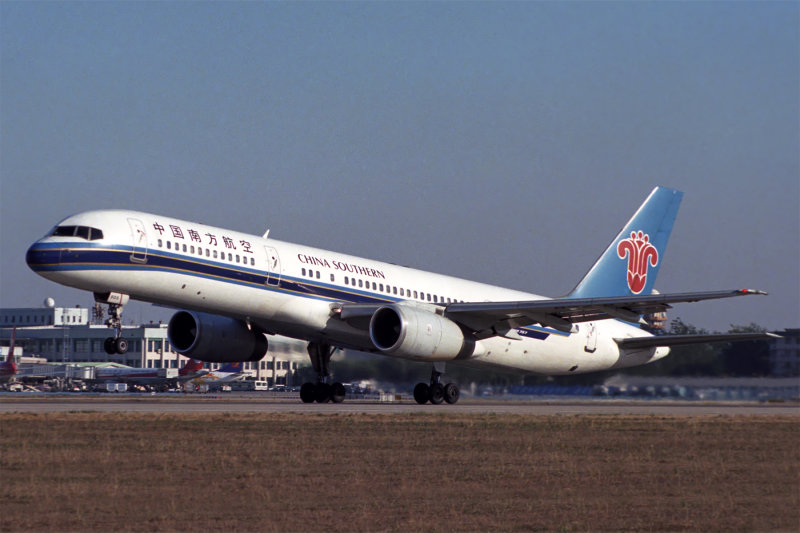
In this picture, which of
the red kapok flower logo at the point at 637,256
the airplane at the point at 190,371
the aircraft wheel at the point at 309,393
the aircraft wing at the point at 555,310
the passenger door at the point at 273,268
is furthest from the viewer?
the airplane at the point at 190,371

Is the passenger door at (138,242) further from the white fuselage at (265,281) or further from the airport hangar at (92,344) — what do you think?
the airport hangar at (92,344)

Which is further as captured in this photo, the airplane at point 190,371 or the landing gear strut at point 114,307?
the airplane at point 190,371

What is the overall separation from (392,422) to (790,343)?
21.0 meters

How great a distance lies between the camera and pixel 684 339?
135 ft

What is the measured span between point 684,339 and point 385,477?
90.1 feet

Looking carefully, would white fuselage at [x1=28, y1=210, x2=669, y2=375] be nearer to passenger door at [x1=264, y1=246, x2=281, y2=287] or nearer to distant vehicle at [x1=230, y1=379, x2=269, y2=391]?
passenger door at [x1=264, y1=246, x2=281, y2=287]

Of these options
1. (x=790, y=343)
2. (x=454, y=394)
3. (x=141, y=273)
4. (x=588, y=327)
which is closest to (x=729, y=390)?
(x=790, y=343)

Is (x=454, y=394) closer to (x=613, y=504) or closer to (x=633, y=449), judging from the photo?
(x=633, y=449)

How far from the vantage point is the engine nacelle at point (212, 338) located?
38.5 meters

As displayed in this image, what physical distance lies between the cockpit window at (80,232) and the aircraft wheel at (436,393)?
13130mm

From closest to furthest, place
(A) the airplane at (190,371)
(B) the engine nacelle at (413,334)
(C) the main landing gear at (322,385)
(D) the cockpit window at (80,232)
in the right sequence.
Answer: (D) the cockpit window at (80,232), (B) the engine nacelle at (413,334), (C) the main landing gear at (322,385), (A) the airplane at (190,371)

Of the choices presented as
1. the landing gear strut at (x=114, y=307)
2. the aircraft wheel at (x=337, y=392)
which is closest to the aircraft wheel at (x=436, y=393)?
the aircraft wheel at (x=337, y=392)

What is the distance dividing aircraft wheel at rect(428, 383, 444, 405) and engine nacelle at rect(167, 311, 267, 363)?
21.7ft

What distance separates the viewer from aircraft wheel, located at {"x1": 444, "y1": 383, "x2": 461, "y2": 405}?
38.7 meters
